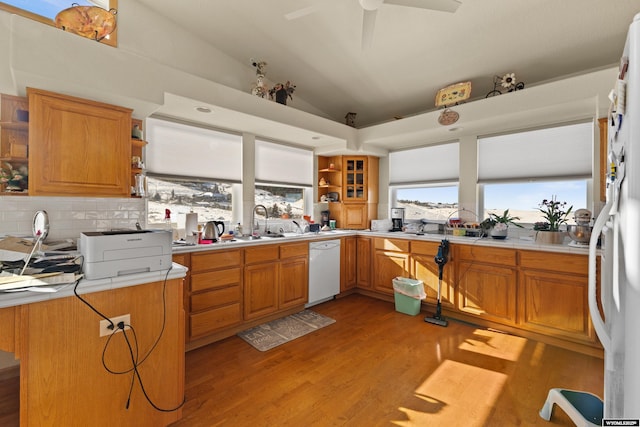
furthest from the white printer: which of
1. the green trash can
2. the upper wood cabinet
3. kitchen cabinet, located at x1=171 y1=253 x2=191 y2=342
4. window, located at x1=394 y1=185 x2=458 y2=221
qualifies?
window, located at x1=394 y1=185 x2=458 y2=221

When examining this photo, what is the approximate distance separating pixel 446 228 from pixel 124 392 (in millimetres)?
3607

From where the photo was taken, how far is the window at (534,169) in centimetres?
315

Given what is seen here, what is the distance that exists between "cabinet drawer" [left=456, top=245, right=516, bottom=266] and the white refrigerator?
6.04 feet

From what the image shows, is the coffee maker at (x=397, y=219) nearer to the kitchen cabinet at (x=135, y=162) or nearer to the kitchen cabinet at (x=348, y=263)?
the kitchen cabinet at (x=348, y=263)

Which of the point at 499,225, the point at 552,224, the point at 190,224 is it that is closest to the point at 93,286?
the point at 190,224

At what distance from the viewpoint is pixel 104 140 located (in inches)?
87.5

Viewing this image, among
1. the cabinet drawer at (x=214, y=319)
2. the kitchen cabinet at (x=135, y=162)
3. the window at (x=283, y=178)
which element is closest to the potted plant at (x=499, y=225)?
the window at (x=283, y=178)

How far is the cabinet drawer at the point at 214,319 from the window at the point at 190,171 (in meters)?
1.04

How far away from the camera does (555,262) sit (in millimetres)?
2703

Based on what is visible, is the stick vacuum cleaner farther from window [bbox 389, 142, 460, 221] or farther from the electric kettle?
the electric kettle

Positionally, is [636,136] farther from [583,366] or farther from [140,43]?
[140,43]

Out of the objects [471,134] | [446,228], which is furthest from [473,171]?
[446,228]

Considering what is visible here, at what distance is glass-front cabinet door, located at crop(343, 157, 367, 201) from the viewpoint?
4.74 m

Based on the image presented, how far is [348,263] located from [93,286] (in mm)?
3175
